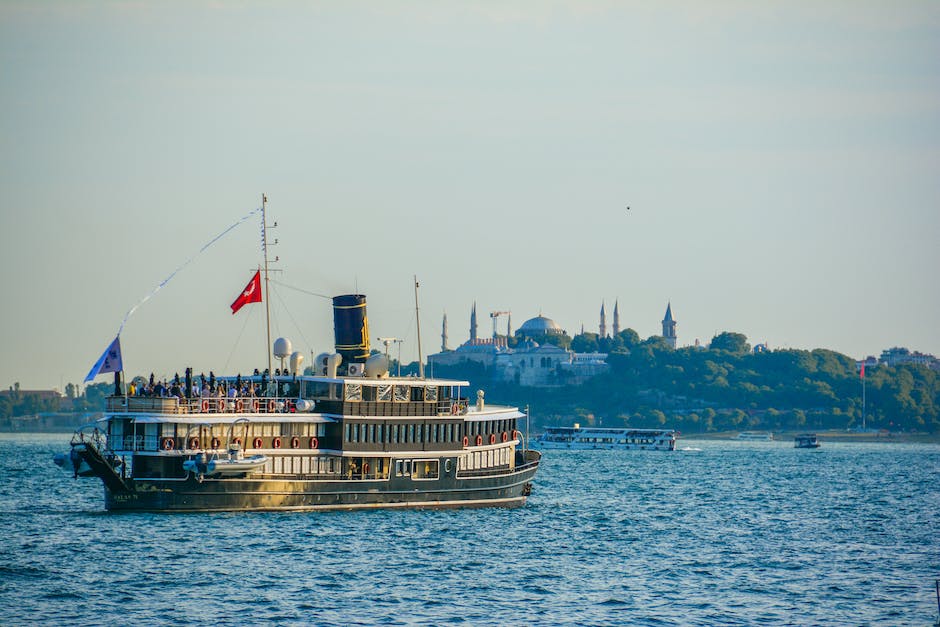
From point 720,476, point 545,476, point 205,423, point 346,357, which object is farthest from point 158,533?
point 720,476

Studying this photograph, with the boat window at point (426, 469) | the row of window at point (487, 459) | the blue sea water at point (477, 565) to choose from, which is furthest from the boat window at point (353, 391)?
the row of window at point (487, 459)

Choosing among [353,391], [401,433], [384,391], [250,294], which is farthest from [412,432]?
[250,294]

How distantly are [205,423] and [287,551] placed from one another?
8.64m

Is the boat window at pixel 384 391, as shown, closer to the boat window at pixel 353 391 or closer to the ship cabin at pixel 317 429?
the ship cabin at pixel 317 429

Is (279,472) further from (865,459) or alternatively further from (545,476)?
(865,459)

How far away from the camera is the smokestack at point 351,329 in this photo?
2771 inches

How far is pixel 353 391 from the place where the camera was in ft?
216

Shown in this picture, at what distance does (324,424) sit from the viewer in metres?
65.4

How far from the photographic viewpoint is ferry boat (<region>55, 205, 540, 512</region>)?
197 feet

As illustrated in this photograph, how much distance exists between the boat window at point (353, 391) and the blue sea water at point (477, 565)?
5.00 metres

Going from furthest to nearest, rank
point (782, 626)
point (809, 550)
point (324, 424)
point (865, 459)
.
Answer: point (865, 459) < point (324, 424) < point (809, 550) < point (782, 626)

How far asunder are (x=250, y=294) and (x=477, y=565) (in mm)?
18487

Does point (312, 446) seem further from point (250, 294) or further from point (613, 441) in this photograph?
point (613, 441)

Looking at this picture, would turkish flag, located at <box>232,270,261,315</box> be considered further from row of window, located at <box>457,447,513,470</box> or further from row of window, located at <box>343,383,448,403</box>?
row of window, located at <box>457,447,513,470</box>
